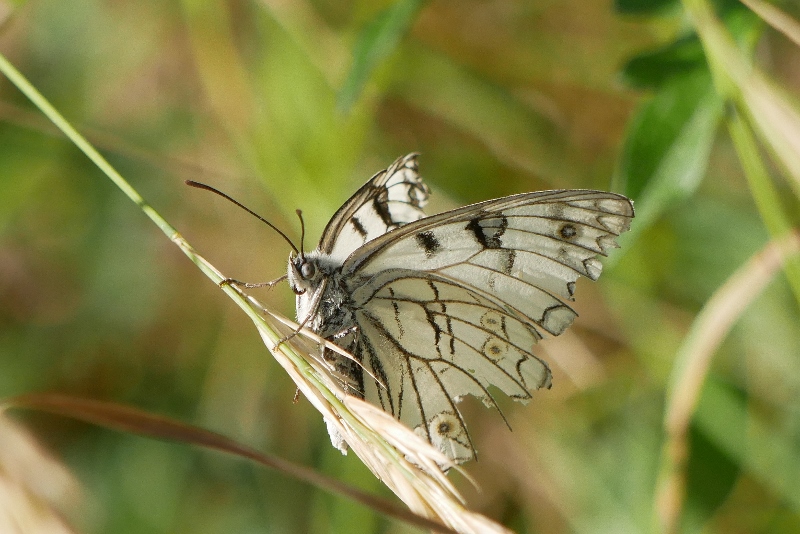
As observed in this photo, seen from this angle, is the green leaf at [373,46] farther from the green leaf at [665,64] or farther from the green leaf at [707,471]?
the green leaf at [707,471]

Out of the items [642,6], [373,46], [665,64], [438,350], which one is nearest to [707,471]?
[438,350]

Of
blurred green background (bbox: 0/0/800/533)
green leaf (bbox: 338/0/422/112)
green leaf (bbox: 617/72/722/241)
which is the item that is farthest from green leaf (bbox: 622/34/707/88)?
blurred green background (bbox: 0/0/800/533)

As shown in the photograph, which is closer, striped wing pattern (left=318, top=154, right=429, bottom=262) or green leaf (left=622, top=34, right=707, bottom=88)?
green leaf (left=622, top=34, right=707, bottom=88)

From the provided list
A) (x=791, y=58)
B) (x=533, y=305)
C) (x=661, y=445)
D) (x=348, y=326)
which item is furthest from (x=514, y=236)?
(x=791, y=58)

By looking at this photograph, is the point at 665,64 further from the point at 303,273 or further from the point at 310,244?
the point at 310,244

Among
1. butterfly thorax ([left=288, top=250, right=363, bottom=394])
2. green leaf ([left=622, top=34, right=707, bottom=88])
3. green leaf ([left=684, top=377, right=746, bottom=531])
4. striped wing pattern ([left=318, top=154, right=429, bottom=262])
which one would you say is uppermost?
striped wing pattern ([left=318, top=154, right=429, bottom=262])

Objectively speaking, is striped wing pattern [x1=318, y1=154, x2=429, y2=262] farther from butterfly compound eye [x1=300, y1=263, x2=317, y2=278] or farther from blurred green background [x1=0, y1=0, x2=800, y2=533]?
blurred green background [x1=0, y1=0, x2=800, y2=533]
